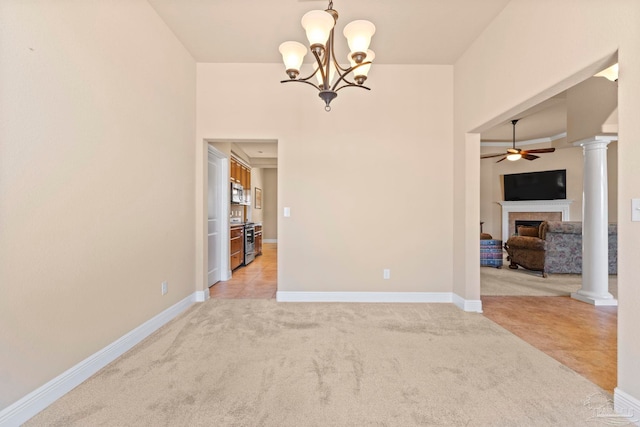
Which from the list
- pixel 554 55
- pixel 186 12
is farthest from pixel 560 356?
pixel 186 12

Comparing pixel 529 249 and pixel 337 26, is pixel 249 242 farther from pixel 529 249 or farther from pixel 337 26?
pixel 529 249

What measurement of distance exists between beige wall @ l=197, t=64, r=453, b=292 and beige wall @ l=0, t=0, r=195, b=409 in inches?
39.5

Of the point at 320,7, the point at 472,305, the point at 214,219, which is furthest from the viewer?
the point at 214,219

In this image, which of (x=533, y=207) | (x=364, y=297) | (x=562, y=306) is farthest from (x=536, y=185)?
(x=364, y=297)

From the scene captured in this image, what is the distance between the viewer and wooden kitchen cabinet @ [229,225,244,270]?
5.04 meters

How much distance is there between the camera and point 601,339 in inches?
98.3

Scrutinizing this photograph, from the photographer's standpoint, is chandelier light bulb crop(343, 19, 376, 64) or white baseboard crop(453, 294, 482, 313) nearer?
chandelier light bulb crop(343, 19, 376, 64)

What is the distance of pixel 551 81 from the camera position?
1.99 metres

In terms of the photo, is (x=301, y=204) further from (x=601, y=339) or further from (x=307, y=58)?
(x=601, y=339)

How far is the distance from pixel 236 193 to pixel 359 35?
4.05 meters

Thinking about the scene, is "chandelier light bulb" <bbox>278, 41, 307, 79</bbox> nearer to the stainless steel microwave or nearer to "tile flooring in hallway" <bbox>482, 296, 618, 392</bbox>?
"tile flooring in hallway" <bbox>482, 296, 618, 392</bbox>

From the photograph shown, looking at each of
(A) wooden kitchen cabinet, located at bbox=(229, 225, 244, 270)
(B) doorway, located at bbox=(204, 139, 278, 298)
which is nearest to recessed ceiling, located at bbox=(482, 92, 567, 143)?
(B) doorway, located at bbox=(204, 139, 278, 298)

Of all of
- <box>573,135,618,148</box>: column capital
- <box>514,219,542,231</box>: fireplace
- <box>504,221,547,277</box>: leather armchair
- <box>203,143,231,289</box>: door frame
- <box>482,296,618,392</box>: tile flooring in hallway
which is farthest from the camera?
<box>514,219,542,231</box>: fireplace

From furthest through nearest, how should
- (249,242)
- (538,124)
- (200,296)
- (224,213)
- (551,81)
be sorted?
(538,124) < (249,242) < (224,213) < (200,296) < (551,81)
